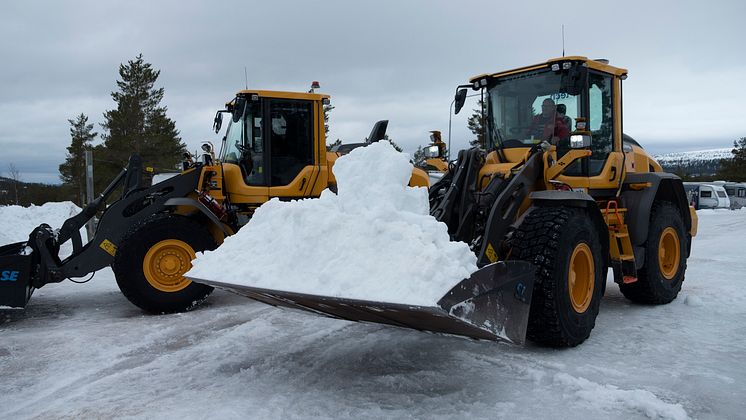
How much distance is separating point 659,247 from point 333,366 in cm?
414

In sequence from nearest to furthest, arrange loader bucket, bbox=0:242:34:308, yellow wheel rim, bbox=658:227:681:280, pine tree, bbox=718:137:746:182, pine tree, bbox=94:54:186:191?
loader bucket, bbox=0:242:34:308
yellow wheel rim, bbox=658:227:681:280
pine tree, bbox=94:54:186:191
pine tree, bbox=718:137:746:182

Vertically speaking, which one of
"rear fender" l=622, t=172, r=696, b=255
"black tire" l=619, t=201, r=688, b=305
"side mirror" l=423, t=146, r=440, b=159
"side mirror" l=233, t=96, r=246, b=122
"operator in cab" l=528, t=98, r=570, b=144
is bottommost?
"black tire" l=619, t=201, r=688, b=305

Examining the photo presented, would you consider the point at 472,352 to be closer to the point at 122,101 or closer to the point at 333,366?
the point at 333,366

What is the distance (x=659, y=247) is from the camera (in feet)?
21.6

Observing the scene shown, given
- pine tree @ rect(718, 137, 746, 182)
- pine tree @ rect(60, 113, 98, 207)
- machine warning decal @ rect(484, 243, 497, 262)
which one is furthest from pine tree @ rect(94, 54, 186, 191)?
pine tree @ rect(718, 137, 746, 182)

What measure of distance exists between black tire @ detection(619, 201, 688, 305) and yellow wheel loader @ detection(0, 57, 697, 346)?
0.8 inches

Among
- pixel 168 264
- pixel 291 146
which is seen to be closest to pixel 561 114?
pixel 291 146

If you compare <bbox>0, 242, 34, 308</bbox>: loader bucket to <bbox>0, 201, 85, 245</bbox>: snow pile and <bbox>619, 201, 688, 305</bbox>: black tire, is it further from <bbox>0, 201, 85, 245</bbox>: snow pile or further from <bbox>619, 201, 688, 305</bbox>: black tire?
<bbox>0, 201, 85, 245</bbox>: snow pile

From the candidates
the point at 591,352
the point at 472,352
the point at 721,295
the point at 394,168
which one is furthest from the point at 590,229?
the point at 721,295

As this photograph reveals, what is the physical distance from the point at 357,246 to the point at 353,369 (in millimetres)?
1204

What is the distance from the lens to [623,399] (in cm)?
366

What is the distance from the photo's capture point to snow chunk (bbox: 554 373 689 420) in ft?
11.3

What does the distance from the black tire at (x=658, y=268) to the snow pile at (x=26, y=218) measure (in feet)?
41.1

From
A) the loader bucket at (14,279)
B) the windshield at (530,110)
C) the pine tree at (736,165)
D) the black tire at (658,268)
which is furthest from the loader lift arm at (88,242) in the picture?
the pine tree at (736,165)
